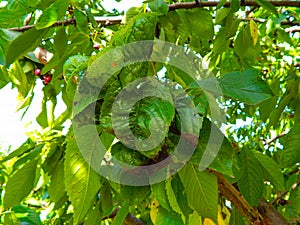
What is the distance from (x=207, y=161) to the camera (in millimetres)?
603

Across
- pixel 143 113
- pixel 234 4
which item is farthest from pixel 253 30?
pixel 143 113

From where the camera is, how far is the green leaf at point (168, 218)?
67 centimetres

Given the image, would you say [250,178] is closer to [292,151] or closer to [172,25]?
[292,151]

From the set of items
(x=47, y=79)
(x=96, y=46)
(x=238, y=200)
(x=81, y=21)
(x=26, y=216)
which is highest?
(x=81, y=21)

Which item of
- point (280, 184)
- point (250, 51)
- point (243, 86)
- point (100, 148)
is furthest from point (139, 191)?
point (250, 51)

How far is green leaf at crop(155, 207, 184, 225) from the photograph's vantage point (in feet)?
2.19

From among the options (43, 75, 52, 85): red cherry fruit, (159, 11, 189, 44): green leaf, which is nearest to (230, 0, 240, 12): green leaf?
(159, 11, 189, 44): green leaf

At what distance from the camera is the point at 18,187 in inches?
44.1

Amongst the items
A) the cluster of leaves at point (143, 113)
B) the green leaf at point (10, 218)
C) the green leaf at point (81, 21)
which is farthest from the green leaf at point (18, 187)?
the green leaf at point (81, 21)

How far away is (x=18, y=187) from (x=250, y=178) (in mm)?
574

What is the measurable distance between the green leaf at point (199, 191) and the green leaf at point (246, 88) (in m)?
0.12

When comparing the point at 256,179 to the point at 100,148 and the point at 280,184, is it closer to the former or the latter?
the point at 280,184

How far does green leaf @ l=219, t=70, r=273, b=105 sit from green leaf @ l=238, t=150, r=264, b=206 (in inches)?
16.7

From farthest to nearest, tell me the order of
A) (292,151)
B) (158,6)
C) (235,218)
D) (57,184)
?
(57,184), (235,218), (292,151), (158,6)
